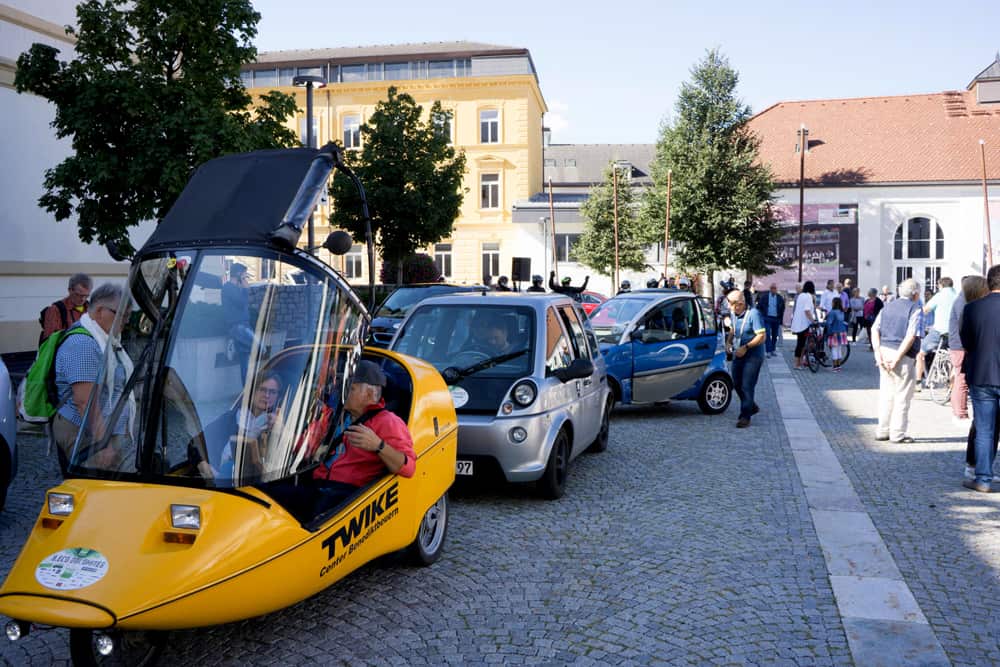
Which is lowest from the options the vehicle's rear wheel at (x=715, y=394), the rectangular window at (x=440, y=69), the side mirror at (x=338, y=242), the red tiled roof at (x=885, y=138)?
the vehicle's rear wheel at (x=715, y=394)

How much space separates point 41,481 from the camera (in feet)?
26.5

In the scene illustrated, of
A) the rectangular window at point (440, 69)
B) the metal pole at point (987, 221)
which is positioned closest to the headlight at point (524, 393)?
the metal pole at point (987, 221)

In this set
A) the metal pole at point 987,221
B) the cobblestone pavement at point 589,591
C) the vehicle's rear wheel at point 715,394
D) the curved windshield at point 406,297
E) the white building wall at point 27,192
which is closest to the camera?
the cobblestone pavement at point 589,591

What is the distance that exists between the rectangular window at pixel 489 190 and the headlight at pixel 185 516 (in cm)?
5244

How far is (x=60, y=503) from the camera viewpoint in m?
3.81

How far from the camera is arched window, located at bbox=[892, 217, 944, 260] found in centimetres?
4650

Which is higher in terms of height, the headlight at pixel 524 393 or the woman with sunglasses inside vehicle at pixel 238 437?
the woman with sunglasses inside vehicle at pixel 238 437

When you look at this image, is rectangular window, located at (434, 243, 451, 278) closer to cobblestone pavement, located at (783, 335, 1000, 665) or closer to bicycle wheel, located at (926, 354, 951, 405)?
bicycle wheel, located at (926, 354, 951, 405)

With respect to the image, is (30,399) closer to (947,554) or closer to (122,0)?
(947,554)

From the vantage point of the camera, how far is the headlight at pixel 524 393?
702 cm

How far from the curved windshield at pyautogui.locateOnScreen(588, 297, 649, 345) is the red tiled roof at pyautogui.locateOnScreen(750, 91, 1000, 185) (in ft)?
122

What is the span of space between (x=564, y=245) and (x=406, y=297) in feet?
126

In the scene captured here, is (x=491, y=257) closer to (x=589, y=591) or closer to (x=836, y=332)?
(x=836, y=332)

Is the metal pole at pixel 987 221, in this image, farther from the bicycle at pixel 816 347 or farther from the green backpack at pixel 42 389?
the green backpack at pixel 42 389
